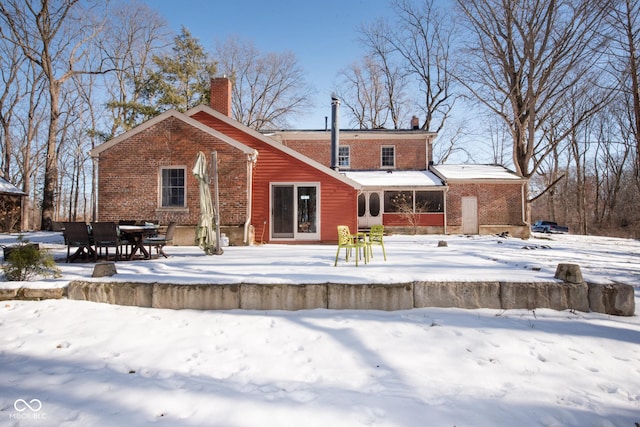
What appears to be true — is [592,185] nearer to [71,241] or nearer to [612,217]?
[612,217]

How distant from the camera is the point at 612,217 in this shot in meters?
30.5

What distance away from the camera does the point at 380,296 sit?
4.71 metres

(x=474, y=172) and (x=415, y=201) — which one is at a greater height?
(x=474, y=172)

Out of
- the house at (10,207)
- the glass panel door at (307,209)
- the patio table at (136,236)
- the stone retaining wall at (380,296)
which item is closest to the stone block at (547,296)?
the stone retaining wall at (380,296)

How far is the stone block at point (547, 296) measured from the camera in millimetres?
4789

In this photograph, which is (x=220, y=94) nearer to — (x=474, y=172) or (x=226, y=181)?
(x=226, y=181)

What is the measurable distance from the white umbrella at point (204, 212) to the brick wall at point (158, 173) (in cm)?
313

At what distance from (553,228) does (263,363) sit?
3224 centimetres

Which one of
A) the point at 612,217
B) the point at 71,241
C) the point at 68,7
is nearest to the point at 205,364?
the point at 71,241

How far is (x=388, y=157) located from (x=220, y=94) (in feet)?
39.8

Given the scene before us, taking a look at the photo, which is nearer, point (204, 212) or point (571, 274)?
point (571, 274)

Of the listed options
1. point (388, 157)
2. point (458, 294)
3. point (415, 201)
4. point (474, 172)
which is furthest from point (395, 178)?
point (458, 294)

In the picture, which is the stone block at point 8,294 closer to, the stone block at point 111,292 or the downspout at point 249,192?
the stone block at point 111,292

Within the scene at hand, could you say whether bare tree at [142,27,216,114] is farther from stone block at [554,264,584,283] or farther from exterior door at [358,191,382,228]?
stone block at [554,264,584,283]
